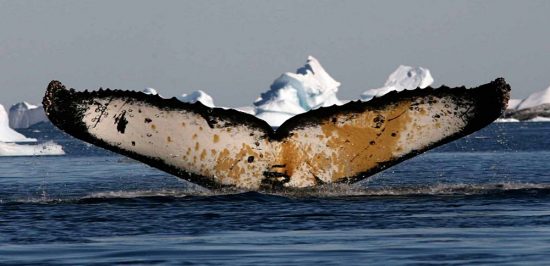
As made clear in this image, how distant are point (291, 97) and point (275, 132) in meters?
152

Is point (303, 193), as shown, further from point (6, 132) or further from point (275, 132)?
point (6, 132)

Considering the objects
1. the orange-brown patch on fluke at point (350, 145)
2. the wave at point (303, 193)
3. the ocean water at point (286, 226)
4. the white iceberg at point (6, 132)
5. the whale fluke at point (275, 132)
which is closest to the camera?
the ocean water at point (286, 226)

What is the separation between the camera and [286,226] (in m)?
11.2

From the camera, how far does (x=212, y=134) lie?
11992mm

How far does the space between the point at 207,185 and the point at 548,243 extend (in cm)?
384

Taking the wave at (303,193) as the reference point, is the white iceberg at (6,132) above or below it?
above

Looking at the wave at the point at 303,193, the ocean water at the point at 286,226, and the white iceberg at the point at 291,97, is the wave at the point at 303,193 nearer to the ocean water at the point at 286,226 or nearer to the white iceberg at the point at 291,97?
the ocean water at the point at 286,226

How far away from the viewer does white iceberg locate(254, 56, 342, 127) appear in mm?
161875

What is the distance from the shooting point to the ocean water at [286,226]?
9.29 meters

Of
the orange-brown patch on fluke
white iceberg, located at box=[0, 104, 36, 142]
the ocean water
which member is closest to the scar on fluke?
the ocean water

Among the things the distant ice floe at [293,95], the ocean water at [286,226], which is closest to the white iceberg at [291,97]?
the distant ice floe at [293,95]

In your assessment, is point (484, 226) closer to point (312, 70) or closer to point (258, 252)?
point (258, 252)

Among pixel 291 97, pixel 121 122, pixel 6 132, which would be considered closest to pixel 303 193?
pixel 121 122

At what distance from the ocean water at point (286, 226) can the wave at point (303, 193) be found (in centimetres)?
1
